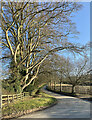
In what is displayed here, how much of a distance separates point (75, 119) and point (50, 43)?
7087mm

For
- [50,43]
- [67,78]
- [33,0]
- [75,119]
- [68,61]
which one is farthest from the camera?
[67,78]

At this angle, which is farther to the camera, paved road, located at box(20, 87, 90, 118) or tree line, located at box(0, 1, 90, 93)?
tree line, located at box(0, 1, 90, 93)

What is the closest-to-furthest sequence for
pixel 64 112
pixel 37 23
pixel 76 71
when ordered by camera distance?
pixel 64 112 < pixel 37 23 < pixel 76 71

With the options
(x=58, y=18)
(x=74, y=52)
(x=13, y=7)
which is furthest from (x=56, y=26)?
(x=13, y=7)

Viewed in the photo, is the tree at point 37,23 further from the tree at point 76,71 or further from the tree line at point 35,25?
the tree at point 76,71

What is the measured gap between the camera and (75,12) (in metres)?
8.68

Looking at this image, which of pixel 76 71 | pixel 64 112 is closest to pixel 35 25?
pixel 64 112

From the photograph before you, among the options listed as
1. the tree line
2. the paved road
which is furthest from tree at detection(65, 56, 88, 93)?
the paved road

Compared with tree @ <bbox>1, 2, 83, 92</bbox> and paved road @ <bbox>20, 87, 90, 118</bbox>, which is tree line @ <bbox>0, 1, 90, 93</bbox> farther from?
paved road @ <bbox>20, 87, 90, 118</bbox>

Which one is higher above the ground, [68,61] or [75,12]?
[75,12]

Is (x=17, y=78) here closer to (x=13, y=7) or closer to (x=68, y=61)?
(x=13, y=7)

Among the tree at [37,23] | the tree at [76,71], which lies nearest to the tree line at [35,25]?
the tree at [37,23]

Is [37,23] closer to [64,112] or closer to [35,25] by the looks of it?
[35,25]

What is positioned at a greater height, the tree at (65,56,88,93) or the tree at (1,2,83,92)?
the tree at (1,2,83,92)
